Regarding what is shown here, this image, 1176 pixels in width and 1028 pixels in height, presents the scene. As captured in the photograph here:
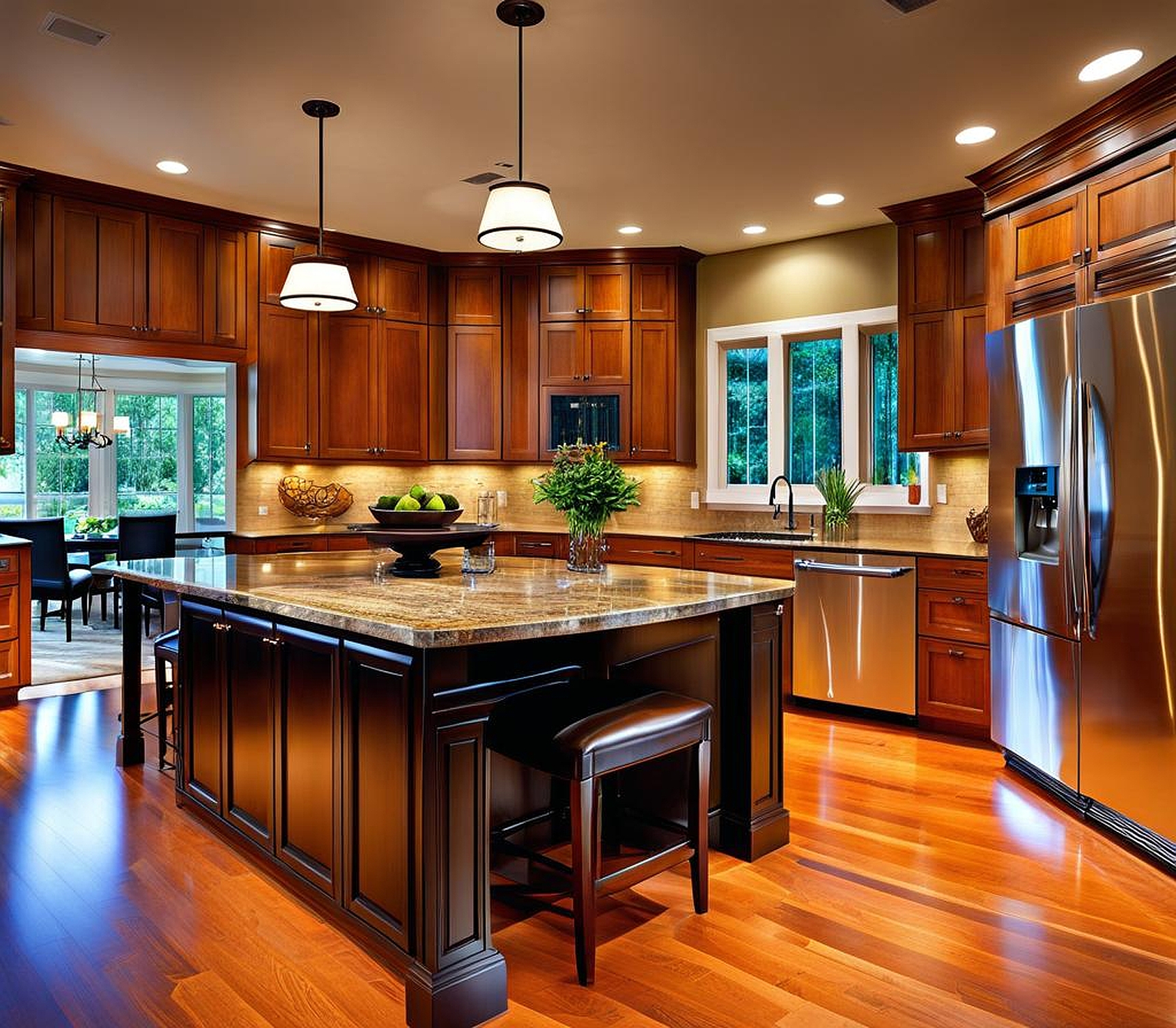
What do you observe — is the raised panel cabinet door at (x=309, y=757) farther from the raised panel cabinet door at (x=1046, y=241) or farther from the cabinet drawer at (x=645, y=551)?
the raised panel cabinet door at (x=1046, y=241)

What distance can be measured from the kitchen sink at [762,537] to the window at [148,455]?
6.62 m

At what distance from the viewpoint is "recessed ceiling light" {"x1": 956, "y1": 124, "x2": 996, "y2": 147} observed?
3859mm

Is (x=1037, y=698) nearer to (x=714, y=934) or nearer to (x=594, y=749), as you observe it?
(x=714, y=934)

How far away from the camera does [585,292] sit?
6113mm

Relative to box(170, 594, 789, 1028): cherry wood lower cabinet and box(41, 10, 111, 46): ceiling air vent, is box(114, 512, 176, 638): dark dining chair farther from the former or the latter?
box(41, 10, 111, 46): ceiling air vent

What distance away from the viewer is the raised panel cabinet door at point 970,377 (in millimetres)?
4637

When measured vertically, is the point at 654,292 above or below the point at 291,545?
above

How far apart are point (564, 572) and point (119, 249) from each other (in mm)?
3475

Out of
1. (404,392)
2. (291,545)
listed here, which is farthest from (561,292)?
(291,545)

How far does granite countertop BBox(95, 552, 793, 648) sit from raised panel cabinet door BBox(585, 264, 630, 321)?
2.98 m

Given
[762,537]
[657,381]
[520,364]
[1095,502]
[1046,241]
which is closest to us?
[1095,502]

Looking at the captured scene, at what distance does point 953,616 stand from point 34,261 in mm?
4994

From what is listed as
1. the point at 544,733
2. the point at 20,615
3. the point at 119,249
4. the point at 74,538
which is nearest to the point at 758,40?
the point at 544,733

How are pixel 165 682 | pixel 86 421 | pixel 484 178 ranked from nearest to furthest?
pixel 165 682, pixel 484 178, pixel 86 421
